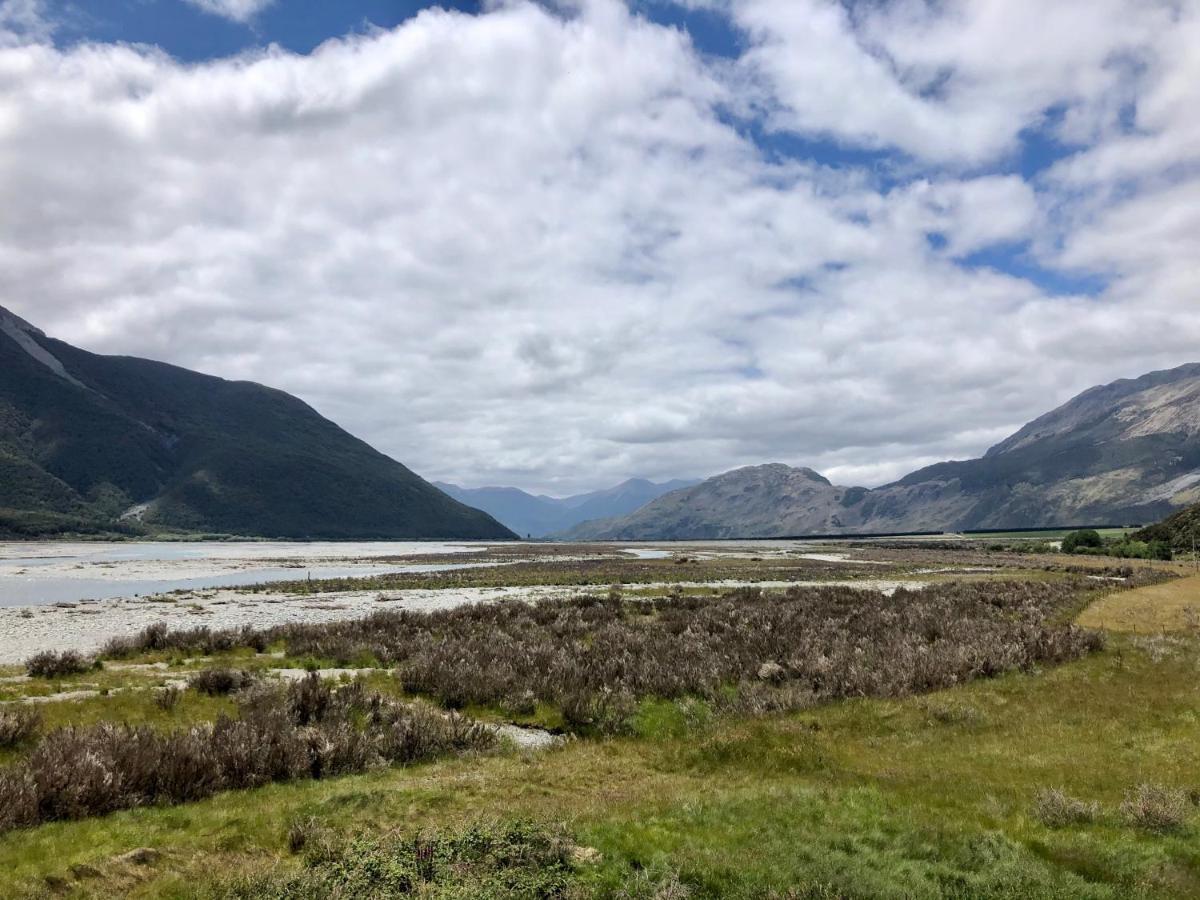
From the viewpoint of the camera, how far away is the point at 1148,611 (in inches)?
1383

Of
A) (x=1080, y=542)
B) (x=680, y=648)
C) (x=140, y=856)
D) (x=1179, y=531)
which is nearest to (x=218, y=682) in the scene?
(x=140, y=856)

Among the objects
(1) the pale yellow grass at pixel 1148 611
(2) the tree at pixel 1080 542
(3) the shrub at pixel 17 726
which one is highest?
(3) the shrub at pixel 17 726

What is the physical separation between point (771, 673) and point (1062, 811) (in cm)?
1120

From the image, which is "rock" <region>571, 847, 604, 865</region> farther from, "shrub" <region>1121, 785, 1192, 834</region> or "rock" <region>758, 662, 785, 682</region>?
"rock" <region>758, 662, 785, 682</region>

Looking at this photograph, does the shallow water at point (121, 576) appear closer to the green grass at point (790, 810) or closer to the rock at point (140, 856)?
the green grass at point (790, 810)

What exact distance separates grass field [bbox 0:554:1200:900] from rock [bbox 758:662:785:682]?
4189 millimetres

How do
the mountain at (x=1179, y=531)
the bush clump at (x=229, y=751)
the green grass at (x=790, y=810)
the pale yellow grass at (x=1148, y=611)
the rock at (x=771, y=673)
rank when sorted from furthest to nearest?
the mountain at (x=1179, y=531)
the pale yellow grass at (x=1148, y=611)
the rock at (x=771, y=673)
the bush clump at (x=229, y=751)
the green grass at (x=790, y=810)

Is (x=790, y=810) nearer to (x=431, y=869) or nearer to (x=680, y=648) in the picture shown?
(x=431, y=869)

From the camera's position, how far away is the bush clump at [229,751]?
420 inches

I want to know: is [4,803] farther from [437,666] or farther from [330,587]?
[330,587]

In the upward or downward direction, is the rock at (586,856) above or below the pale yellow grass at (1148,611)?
above

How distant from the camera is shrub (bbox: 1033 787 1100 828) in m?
10.9

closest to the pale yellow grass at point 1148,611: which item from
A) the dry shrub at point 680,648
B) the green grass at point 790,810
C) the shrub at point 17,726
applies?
the dry shrub at point 680,648

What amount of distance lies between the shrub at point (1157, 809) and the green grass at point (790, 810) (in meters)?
0.21
